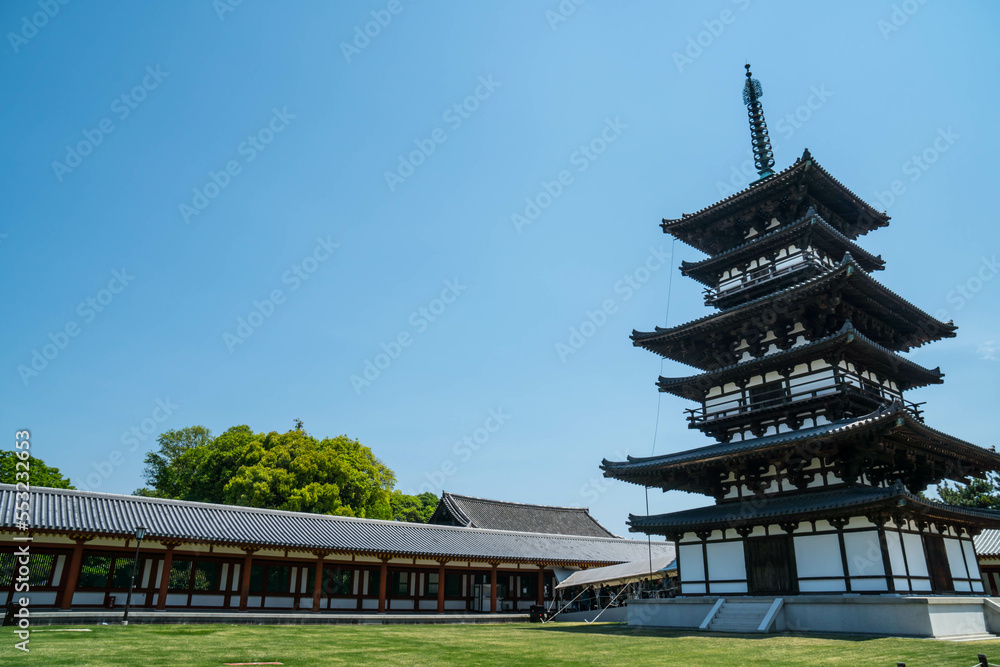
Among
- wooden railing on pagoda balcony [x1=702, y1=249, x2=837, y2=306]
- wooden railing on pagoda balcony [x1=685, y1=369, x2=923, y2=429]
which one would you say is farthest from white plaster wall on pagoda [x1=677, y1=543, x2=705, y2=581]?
wooden railing on pagoda balcony [x1=702, y1=249, x2=837, y2=306]

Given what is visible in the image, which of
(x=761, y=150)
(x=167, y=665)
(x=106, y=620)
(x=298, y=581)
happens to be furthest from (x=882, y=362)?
(x=106, y=620)

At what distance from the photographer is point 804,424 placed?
20938 mm

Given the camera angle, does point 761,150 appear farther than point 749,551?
Yes

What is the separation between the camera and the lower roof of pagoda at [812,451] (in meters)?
17.7

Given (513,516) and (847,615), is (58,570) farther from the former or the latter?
(513,516)

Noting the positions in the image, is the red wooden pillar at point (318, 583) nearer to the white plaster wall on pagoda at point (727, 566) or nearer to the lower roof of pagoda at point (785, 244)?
the white plaster wall on pagoda at point (727, 566)

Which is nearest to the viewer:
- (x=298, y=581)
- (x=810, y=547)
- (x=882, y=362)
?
(x=810, y=547)

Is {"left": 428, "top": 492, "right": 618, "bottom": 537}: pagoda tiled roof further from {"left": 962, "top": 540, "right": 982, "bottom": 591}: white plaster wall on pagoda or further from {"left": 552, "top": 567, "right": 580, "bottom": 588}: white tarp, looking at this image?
{"left": 962, "top": 540, "right": 982, "bottom": 591}: white plaster wall on pagoda

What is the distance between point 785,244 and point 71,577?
29268 millimetres

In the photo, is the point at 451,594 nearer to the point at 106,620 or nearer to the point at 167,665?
the point at 106,620

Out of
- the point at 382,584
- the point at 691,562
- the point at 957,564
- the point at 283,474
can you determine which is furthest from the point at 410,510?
the point at 957,564

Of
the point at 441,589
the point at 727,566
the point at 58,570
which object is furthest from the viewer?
the point at 441,589

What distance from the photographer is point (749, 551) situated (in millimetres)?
20281

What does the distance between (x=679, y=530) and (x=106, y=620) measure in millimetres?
19593
